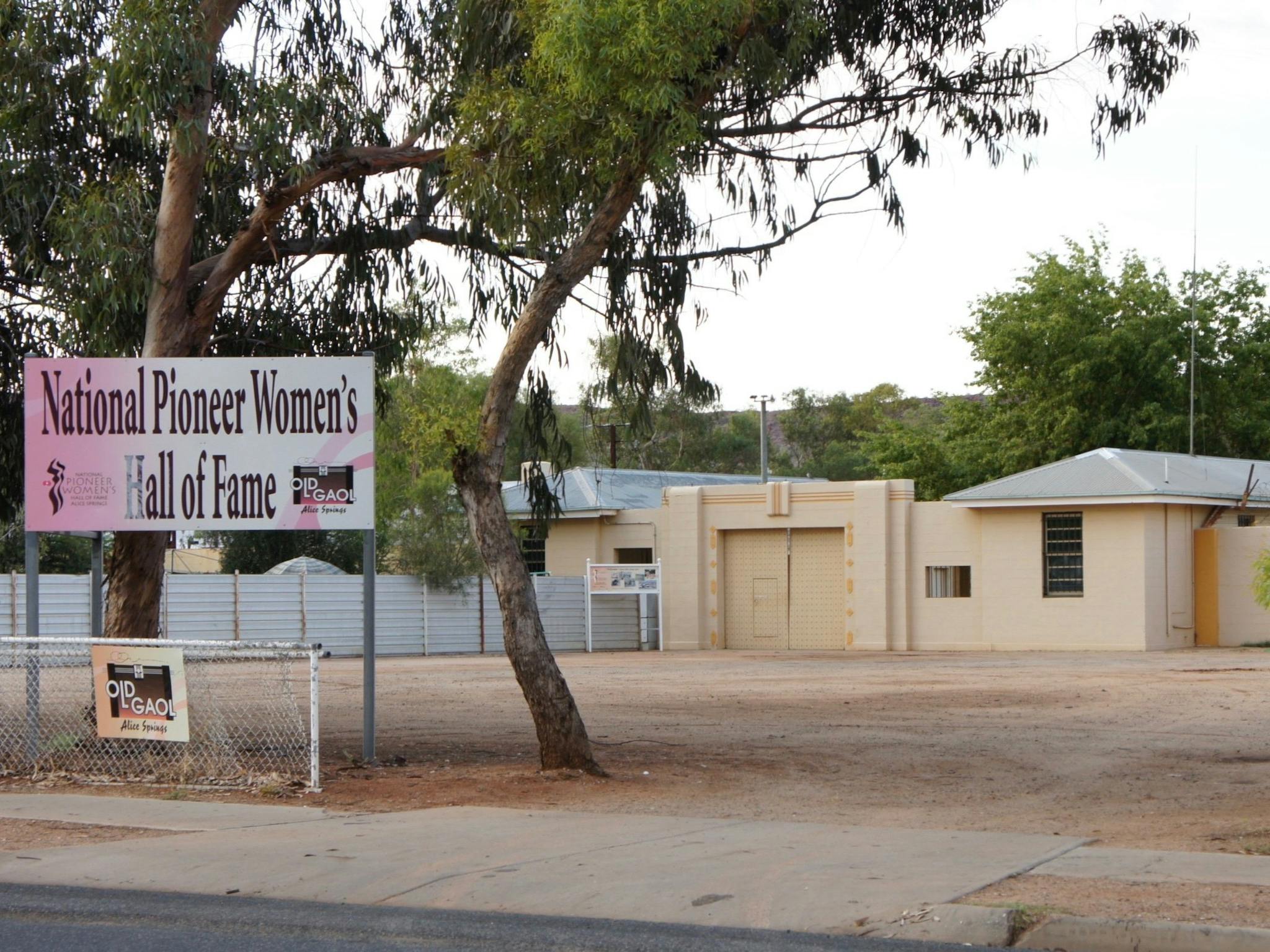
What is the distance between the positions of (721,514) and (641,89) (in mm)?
26854

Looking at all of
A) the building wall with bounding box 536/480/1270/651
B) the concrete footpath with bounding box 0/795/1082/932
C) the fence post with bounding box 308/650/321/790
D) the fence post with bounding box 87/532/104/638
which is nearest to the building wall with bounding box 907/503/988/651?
the building wall with bounding box 536/480/1270/651

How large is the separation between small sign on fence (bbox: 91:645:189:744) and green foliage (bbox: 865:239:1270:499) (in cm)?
3930

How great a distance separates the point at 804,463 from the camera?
3258 inches

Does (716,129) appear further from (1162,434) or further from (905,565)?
(1162,434)

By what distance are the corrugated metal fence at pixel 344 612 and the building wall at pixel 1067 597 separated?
9.31 meters

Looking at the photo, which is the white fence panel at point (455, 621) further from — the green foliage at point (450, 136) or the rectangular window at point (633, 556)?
the green foliage at point (450, 136)

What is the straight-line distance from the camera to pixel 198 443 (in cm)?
1362

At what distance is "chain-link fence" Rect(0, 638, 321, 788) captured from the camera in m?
12.1

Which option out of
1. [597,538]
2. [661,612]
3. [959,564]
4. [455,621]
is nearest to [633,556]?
[597,538]

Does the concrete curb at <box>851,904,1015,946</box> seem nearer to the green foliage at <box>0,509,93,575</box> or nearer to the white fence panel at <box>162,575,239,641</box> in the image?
the white fence panel at <box>162,575,239,641</box>

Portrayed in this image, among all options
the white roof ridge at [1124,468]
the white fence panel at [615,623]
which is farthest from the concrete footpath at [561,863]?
the white fence panel at [615,623]

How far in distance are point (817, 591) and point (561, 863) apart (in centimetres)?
2946

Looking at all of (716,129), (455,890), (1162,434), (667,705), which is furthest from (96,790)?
(1162,434)

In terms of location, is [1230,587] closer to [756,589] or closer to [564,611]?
[756,589]
